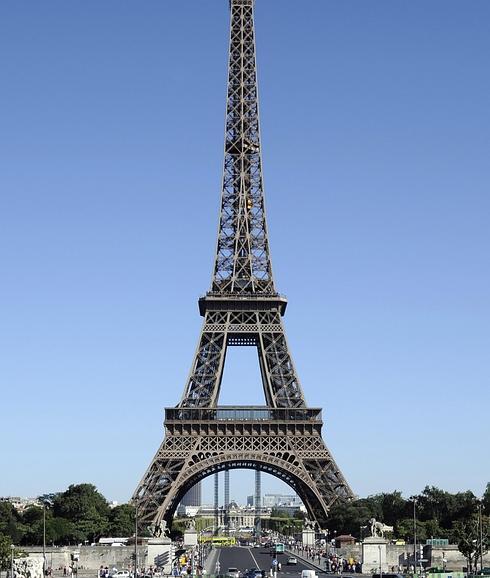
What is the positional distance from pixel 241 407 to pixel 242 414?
80cm

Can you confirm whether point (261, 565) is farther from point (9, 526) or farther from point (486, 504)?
point (486, 504)

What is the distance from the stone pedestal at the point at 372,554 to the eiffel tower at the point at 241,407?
29.2 m

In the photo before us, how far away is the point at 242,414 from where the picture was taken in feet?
373

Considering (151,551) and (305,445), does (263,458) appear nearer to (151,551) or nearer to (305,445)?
(305,445)

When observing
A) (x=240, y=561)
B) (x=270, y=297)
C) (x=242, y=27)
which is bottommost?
(x=240, y=561)

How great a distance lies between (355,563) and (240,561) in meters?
18.2

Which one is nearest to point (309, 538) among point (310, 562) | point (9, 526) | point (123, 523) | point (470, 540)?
point (123, 523)

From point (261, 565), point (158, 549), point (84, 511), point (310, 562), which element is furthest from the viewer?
point (84, 511)

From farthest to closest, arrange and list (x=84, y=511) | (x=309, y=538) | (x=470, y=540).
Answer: (x=84, y=511) < (x=309, y=538) < (x=470, y=540)

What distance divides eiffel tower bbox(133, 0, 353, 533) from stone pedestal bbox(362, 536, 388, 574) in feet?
95.9

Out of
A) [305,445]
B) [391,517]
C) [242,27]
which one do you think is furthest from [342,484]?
[242,27]

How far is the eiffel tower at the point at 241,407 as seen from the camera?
11012 cm

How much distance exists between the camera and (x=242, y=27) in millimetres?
121500

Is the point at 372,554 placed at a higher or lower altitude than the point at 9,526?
lower
